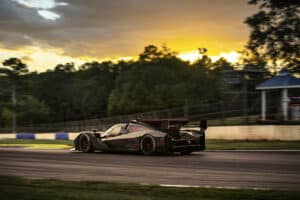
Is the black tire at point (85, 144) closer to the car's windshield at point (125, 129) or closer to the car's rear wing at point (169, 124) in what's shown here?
the car's windshield at point (125, 129)

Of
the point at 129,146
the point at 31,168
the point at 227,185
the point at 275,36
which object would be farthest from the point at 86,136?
the point at 227,185

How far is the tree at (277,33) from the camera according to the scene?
53.2 feet

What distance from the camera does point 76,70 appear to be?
111 meters

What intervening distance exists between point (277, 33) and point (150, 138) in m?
5.67


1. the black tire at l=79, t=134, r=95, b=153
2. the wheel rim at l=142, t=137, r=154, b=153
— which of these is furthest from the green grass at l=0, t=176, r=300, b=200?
the black tire at l=79, t=134, r=95, b=153

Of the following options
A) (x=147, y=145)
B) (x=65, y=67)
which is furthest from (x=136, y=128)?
(x=65, y=67)

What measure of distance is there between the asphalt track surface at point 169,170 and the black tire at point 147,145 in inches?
58.4

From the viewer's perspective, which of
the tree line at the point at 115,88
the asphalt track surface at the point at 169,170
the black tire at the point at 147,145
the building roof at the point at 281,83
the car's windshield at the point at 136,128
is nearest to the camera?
the asphalt track surface at the point at 169,170

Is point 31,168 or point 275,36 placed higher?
point 275,36

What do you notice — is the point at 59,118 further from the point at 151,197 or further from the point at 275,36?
the point at 151,197

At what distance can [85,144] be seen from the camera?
58.0 ft

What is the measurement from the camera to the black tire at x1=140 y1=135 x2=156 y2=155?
15.9 metres

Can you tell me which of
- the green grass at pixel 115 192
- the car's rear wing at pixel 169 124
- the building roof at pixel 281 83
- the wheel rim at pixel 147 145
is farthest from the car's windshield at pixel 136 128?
the building roof at pixel 281 83

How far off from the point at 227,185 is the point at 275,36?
9.58 metres
